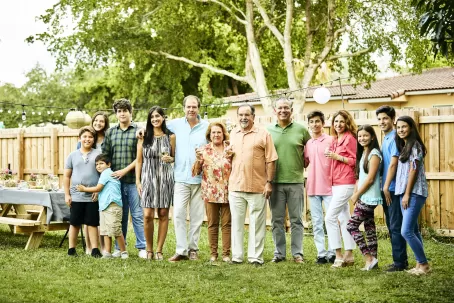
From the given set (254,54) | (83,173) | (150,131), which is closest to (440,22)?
(150,131)

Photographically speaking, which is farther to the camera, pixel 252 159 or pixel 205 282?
pixel 252 159

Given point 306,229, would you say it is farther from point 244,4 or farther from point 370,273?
point 244,4

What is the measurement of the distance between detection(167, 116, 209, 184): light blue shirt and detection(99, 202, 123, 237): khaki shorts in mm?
849

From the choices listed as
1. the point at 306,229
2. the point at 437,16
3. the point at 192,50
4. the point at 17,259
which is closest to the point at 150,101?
the point at 192,50

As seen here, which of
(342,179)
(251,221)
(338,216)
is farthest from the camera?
(251,221)

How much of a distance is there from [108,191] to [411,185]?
3583 millimetres

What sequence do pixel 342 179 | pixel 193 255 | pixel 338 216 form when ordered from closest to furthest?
pixel 342 179
pixel 338 216
pixel 193 255

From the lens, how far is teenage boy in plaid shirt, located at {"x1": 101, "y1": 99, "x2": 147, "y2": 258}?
8.96 m

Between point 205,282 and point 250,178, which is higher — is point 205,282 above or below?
below

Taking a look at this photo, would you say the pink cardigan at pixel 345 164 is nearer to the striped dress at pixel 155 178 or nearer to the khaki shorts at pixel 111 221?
the striped dress at pixel 155 178

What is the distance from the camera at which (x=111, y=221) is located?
8.90 meters

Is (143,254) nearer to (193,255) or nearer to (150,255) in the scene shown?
(150,255)

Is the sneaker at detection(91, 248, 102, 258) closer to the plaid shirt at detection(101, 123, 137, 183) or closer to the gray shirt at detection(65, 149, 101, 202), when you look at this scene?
the gray shirt at detection(65, 149, 101, 202)

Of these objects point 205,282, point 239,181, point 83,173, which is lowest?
point 205,282
